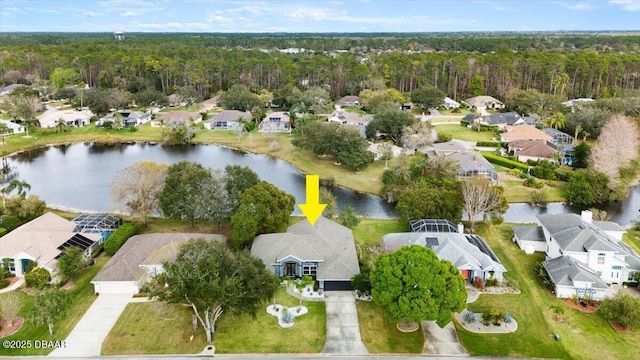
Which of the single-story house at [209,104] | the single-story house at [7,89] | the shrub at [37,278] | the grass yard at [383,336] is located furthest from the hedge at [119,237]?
the single-story house at [7,89]

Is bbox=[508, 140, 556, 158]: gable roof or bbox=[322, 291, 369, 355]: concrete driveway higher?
bbox=[508, 140, 556, 158]: gable roof

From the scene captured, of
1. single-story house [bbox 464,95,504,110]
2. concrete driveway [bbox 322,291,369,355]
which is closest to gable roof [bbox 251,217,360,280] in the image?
concrete driveway [bbox 322,291,369,355]

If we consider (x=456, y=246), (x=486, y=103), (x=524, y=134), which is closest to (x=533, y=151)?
(x=524, y=134)

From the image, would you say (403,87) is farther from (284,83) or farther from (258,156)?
(258,156)

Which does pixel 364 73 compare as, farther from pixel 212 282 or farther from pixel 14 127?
pixel 212 282

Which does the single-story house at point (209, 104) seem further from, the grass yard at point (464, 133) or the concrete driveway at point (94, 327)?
the concrete driveway at point (94, 327)

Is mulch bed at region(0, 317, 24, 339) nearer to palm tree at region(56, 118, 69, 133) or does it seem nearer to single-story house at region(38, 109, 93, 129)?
palm tree at region(56, 118, 69, 133)
